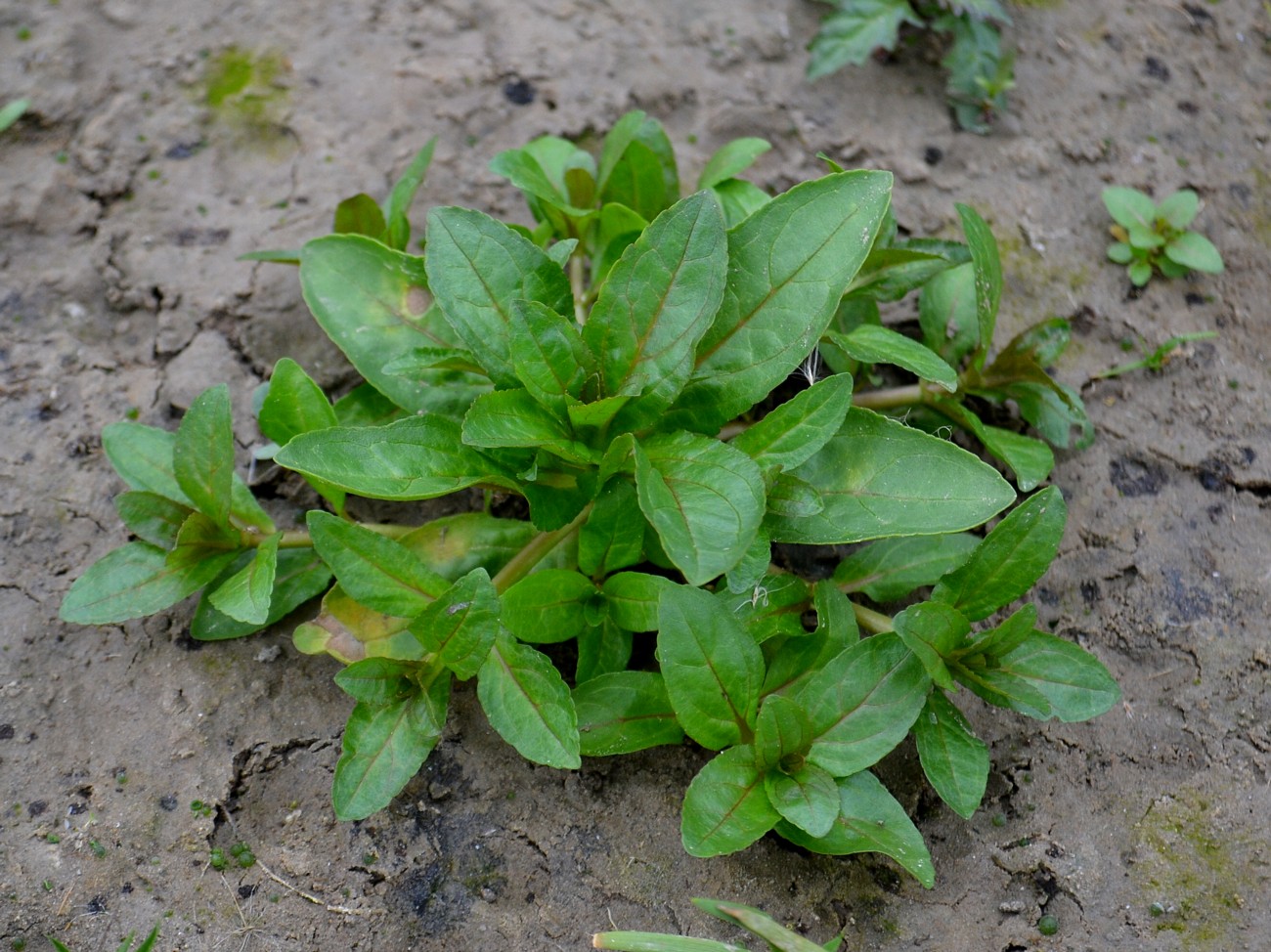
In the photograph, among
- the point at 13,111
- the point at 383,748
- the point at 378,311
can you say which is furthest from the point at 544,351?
the point at 13,111

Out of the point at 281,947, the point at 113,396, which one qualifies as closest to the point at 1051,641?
the point at 281,947

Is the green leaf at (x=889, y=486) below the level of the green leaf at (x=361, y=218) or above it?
below

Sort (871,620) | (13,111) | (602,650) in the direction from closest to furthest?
(602,650), (871,620), (13,111)

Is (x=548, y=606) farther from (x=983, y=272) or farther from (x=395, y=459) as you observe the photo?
(x=983, y=272)

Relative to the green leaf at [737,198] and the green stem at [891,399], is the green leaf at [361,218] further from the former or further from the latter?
the green stem at [891,399]

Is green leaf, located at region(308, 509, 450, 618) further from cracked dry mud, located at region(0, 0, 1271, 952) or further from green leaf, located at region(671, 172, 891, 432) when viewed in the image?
green leaf, located at region(671, 172, 891, 432)

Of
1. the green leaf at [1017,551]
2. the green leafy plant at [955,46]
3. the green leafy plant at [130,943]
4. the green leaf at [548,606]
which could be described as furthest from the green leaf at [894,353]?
the green leafy plant at [130,943]
